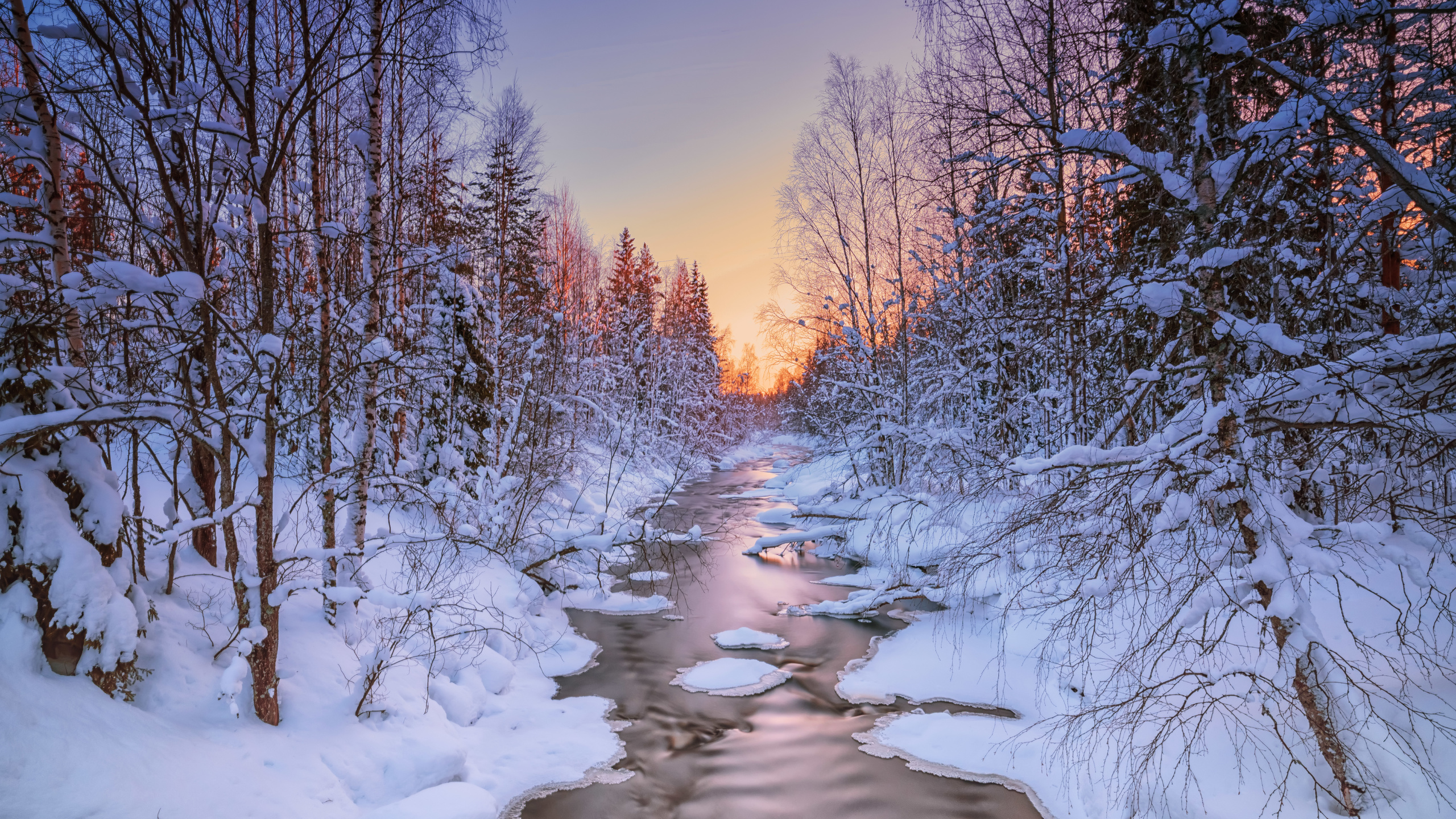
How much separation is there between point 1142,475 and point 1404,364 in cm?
124

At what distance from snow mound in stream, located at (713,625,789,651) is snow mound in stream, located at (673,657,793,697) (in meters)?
0.49

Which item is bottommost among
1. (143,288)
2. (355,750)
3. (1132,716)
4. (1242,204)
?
(355,750)

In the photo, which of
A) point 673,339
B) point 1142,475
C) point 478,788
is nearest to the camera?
point 1142,475

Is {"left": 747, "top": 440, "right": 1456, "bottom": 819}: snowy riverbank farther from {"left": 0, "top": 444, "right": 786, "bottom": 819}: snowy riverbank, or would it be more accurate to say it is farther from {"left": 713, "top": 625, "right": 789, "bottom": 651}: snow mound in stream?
{"left": 0, "top": 444, "right": 786, "bottom": 819}: snowy riverbank

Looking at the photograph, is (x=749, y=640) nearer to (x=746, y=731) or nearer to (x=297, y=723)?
(x=746, y=731)

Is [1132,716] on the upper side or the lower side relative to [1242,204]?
lower

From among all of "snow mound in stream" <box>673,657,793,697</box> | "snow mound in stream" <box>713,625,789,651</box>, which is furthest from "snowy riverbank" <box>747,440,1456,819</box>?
"snow mound in stream" <box>713,625,789,651</box>

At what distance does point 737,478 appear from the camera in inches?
1155

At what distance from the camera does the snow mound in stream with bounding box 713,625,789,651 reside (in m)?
8.71

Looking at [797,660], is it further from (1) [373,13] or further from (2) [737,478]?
(2) [737,478]

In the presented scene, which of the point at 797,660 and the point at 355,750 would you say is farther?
the point at 797,660

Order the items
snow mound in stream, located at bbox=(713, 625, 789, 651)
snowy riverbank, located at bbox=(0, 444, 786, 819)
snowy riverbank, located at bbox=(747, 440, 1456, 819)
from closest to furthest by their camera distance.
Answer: snowy riverbank, located at bbox=(0, 444, 786, 819) < snowy riverbank, located at bbox=(747, 440, 1456, 819) < snow mound in stream, located at bbox=(713, 625, 789, 651)

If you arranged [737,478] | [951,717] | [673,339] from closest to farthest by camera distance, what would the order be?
[951,717] < [737,478] < [673,339]

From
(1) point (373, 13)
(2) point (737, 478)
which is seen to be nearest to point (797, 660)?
(1) point (373, 13)
